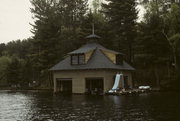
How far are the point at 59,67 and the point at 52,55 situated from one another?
17.3 meters

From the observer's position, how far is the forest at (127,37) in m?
63.8

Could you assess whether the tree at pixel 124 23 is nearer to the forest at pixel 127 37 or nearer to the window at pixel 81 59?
the forest at pixel 127 37

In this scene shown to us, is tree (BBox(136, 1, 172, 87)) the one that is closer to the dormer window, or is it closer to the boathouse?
the boathouse

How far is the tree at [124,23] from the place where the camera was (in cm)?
7131

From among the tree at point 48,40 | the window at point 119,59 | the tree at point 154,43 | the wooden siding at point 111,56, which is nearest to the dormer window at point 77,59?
the wooden siding at point 111,56

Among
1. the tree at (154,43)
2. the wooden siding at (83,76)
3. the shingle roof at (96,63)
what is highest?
the tree at (154,43)

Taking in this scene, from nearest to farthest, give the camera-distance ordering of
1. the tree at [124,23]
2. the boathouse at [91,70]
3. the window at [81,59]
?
the boathouse at [91,70], the window at [81,59], the tree at [124,23]

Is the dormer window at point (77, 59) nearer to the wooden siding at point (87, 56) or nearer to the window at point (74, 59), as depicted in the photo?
the window at point (74, 59)

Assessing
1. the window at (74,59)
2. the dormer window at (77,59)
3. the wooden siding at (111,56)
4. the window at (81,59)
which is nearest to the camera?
the window at (81,59)

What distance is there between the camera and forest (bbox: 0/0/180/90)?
209 ft

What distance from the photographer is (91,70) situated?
54281 millimetres

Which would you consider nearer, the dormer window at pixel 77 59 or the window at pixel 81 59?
the window at pixel 81 59

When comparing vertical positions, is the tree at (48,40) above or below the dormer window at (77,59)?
above


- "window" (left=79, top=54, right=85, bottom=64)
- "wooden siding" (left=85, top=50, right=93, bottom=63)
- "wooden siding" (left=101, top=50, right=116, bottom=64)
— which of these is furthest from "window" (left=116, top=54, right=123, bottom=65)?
"window" (left=79, top=54, right=85, bottom=64)
